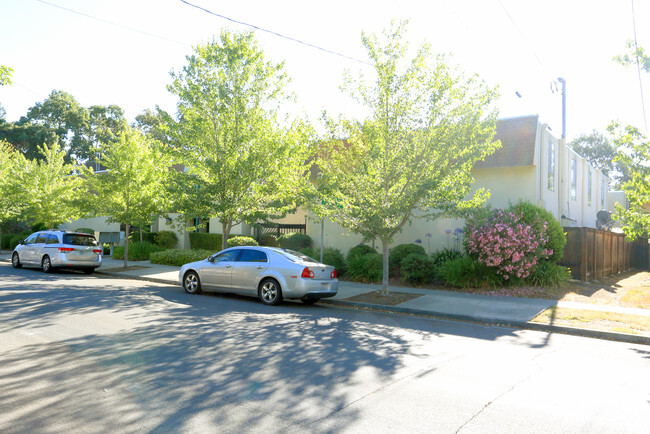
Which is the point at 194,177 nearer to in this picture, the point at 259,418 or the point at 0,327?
the point at 0,327

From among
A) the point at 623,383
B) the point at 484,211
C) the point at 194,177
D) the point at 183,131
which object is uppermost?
the point at 183,131

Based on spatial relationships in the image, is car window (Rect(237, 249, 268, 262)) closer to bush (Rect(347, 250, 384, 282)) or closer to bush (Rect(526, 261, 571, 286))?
bush (Rect(347, 250, 384, 282))

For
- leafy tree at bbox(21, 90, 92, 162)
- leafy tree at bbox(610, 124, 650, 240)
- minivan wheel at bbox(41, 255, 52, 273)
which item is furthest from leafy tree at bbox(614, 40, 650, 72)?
leafy tree at bbox(21, 90, 92, 162)

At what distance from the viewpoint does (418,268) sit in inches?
594

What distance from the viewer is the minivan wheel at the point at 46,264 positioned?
1775 centimetres

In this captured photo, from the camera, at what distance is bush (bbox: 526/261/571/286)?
14289 millimetres

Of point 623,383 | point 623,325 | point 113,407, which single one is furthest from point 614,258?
point 113,407

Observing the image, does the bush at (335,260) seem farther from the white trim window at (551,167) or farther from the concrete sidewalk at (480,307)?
the white trim window at (551,167)

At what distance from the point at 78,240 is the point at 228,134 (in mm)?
7244

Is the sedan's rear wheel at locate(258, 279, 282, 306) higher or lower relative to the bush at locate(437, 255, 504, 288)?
lower

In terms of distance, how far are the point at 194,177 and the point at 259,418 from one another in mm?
12846

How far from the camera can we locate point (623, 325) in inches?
364

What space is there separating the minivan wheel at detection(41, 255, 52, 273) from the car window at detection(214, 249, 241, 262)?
28.8ft

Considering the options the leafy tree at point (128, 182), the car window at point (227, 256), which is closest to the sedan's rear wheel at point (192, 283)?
the car window at point (227, 256)
